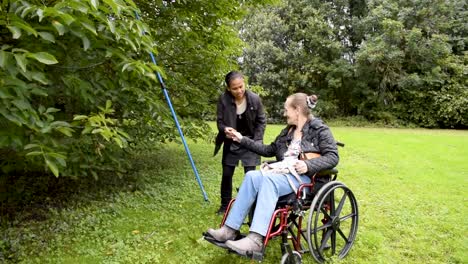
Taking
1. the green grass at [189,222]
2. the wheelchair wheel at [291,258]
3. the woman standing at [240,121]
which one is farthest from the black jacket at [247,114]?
the wheelchair wheel at [291,258]

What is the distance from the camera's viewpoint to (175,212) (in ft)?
12.6

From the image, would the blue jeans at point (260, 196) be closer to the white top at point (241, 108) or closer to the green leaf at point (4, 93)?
the white top at point (241, 108)

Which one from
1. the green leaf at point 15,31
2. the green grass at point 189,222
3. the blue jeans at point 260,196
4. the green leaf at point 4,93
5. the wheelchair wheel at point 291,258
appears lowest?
the green grass at point 189,222

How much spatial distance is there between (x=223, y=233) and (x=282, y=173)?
0.57 metres

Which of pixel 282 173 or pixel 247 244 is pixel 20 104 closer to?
pixel 247 244

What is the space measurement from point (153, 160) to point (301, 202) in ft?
13.0

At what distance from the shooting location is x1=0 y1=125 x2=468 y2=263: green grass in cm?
292

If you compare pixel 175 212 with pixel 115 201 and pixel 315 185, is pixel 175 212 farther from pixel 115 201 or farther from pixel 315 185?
pixel 315 185

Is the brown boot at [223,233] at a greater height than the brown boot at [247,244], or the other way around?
the brown boot at [247,244]

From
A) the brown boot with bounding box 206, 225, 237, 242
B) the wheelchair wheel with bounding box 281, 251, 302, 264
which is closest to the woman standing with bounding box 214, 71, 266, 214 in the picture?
the brown boot with bounding box 206, 225, 237, 242

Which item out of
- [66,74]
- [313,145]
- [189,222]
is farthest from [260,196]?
[66,74]

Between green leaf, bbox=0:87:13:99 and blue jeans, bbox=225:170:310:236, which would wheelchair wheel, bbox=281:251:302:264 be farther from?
green leaf, bbox=0:87:13:99

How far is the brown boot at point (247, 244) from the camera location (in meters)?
2.33

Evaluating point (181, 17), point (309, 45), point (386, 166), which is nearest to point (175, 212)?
point (181, 17)
